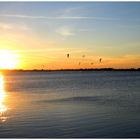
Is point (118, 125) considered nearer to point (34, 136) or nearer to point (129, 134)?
point (129, 134)

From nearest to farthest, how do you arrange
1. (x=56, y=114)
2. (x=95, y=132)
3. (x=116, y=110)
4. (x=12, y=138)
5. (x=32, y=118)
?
(x=12, y=138) → (x=95, y=132) → (x=32, y=118) → (x=56, y=114) → (x=116, y=110)

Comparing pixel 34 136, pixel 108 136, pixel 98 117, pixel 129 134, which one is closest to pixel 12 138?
pixel 34 136

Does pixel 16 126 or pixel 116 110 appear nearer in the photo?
pixel 16 126

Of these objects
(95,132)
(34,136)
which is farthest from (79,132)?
(34,136)

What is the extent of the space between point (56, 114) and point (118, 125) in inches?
229

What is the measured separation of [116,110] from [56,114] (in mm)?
5116

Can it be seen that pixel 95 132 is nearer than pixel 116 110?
Yes

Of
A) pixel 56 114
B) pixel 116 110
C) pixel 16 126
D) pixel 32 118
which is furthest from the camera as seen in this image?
pixel 116 110

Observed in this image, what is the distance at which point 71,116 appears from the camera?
2244cm

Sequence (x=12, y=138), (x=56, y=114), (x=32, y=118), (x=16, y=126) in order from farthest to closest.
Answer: (x=56, y=114)
(x=32, y=118)
(x=16, y=126)
(x=12, y=138)

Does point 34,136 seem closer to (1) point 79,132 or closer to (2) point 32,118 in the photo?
(1) point 79,132

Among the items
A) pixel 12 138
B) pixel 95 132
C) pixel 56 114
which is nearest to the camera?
pixel 12 138

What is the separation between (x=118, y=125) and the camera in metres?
19.3

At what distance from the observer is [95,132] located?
56.4ft
